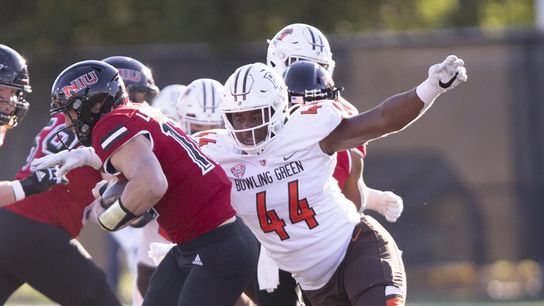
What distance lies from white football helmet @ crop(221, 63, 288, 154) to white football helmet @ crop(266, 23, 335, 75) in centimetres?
118

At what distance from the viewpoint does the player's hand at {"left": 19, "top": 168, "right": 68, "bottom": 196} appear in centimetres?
518

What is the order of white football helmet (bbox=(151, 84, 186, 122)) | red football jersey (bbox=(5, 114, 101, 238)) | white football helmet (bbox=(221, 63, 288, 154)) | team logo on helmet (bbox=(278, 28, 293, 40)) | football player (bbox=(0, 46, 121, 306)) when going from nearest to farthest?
white football helmet (bbox=(221, 63, 288, 154)) < football player (bbox=(0, 46, 121, 306)) < red football jersey (bbox=(5, 114, 101, 238)) < team logo on helmet (bbox=(278, 28, 293, 40)) < white football helmet (bbox=(151, 84, 186, 122))

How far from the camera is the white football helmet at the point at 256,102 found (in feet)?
16.5

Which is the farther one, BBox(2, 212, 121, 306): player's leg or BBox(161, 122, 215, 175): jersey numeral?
BBox(2, 212, 121, 306): player's leg

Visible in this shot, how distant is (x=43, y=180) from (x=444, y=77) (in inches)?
76.1

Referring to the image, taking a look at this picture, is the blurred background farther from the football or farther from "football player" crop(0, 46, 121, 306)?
the football

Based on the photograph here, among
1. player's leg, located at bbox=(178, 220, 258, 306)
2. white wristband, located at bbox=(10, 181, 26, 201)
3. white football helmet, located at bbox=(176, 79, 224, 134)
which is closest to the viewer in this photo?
player's leg, located at bbox=(178, 220, 258, 306)

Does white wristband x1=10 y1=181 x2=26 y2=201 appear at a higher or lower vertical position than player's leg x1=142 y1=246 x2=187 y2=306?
higher

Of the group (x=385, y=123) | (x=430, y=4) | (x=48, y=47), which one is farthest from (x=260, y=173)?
(x=430, y=4)

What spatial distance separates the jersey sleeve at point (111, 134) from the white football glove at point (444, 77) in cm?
123

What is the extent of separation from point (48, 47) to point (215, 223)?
8625mm

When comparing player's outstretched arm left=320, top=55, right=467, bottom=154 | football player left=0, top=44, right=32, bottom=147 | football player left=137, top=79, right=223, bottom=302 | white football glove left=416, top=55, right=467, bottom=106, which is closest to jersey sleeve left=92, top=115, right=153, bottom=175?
player's outstretched arm left=320, top=55, right=467, bottom=154

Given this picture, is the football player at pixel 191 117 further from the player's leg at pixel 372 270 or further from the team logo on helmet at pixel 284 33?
the player's leg at pixel 372 270

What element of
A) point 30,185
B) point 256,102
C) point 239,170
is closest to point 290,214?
point 239,170
